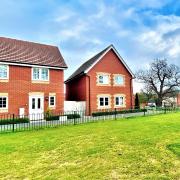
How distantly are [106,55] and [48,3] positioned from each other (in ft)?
62.5

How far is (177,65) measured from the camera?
183 ft

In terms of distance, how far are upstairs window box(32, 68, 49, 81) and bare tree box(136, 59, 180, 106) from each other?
1269 inches

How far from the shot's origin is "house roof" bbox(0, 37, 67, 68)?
28747 millimetres

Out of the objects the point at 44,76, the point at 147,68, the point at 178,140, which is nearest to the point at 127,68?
the point at 44,76

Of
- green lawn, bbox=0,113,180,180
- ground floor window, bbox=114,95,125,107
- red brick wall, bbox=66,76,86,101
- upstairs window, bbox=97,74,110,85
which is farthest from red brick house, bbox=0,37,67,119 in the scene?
green lawn, bbox=0,113,180,180

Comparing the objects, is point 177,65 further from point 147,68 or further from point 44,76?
point 44,76

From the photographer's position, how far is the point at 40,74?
30.4 metres

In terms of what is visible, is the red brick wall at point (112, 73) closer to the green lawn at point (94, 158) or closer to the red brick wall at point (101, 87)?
the red brick wall at point (101, 87)

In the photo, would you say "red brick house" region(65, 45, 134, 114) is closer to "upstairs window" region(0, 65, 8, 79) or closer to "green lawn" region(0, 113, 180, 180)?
"upstairs window" region(0, 65, 8, 79)

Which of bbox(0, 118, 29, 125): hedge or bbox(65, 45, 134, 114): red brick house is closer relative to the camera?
bbox(0, 118, 29, 125): hedge

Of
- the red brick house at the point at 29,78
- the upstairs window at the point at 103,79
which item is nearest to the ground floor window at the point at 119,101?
the upstairs window at the point at 103,79

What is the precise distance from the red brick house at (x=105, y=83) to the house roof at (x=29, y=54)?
14.1 ft

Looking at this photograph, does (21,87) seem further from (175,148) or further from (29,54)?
(175,148)

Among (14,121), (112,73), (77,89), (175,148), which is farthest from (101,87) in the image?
(175,148)
